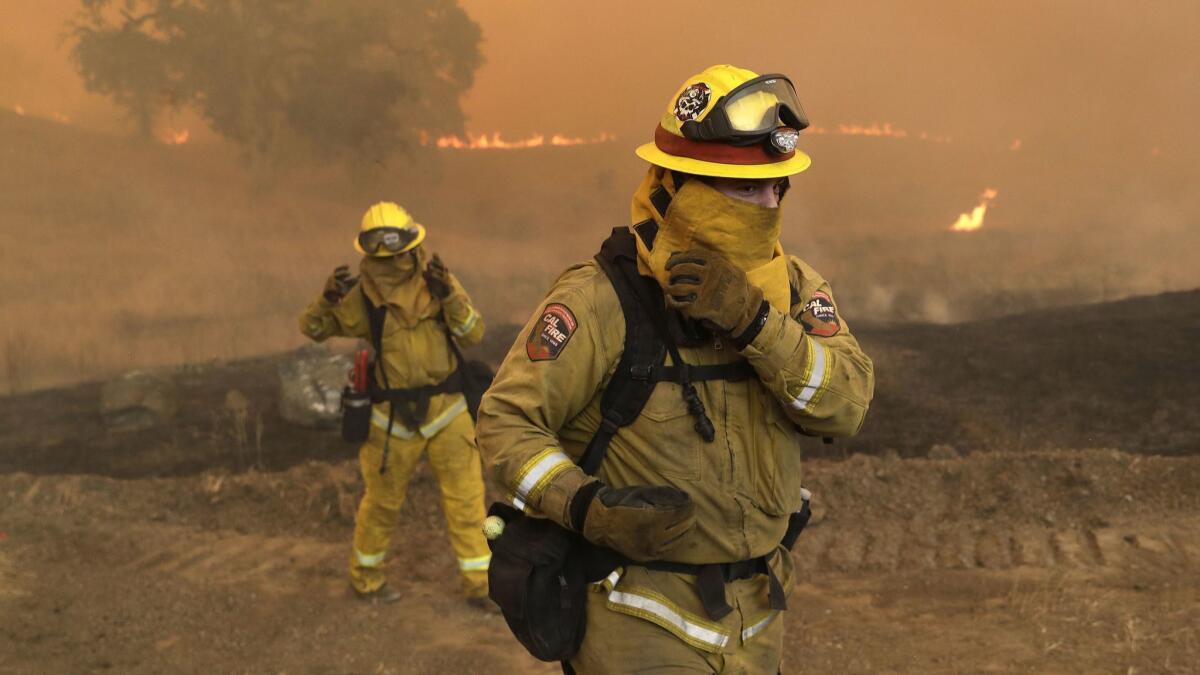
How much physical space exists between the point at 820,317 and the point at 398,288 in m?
3.48

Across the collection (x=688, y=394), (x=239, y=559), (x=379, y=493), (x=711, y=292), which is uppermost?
(x=711, y=292)

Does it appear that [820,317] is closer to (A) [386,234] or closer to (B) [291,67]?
→ (A) [386,234]

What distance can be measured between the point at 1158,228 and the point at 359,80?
10.7 m

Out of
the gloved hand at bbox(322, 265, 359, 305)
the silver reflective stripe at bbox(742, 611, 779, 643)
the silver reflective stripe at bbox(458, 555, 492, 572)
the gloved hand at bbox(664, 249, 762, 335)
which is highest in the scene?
the gloved hand at bbox(664, 249, 762, 335)

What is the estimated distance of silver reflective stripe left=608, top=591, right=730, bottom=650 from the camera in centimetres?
252

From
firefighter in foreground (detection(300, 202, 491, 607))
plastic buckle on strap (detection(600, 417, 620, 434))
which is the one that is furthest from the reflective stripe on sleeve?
firefighter in foreground (detection(300, 202, 491, 607))

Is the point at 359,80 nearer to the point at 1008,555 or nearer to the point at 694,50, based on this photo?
the point at 694,50

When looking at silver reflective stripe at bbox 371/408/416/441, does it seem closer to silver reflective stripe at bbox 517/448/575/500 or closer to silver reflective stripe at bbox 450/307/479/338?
→ silver reflective stripe at bbox 450/307/479/338

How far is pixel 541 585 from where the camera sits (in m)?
2.46

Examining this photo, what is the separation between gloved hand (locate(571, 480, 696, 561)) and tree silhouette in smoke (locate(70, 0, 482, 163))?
11.5 meters

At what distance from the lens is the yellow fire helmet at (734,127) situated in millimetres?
2346

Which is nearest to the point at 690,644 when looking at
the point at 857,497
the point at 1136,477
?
the point at 857,497

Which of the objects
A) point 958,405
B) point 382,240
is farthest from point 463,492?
point 958,405

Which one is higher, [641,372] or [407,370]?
[641,372]
